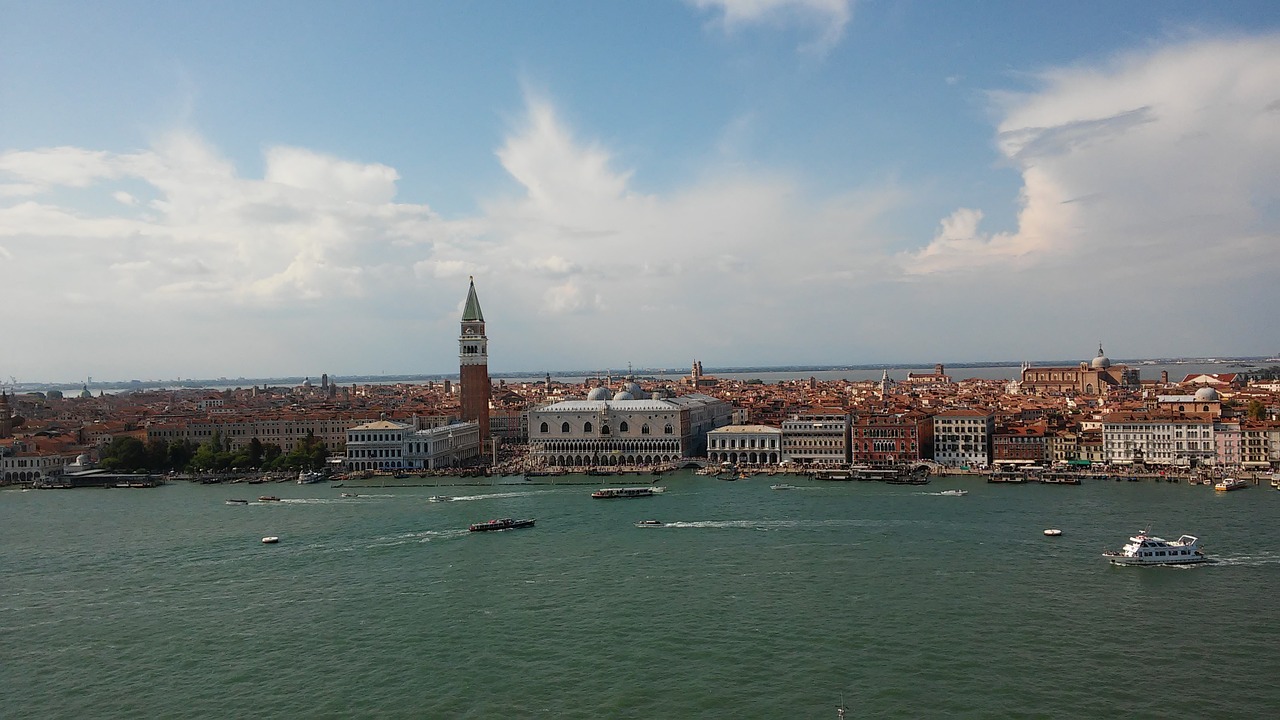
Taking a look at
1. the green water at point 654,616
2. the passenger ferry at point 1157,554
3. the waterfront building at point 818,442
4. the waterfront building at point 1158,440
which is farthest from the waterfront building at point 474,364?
the passenger ferry at point 1157,554

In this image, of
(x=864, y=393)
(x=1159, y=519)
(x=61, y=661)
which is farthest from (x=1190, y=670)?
(x=864, y=393)

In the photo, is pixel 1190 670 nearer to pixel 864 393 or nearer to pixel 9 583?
pixel 9 583

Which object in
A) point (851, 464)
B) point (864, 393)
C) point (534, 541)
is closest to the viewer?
point (534, 541)

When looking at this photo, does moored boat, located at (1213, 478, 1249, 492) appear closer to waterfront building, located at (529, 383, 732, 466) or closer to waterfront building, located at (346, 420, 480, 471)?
waterfront building, located at (529, 383, 732, 466)

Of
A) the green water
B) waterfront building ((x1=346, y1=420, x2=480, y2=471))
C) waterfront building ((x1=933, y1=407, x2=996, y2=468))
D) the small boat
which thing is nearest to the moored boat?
the green water

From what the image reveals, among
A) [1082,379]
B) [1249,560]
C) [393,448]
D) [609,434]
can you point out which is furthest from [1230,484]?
[1082,379]

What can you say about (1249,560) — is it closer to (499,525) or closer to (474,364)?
(499,525)

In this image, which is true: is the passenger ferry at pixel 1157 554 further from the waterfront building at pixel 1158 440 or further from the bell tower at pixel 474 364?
the bell tower at pixel 474 364
